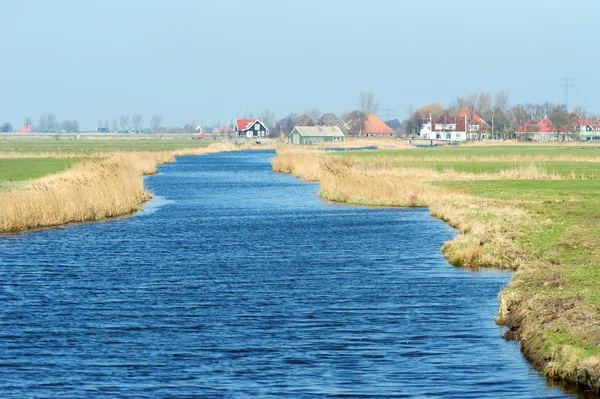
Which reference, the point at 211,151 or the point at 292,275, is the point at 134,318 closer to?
the point at 292,275

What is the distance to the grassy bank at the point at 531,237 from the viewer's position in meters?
14.8

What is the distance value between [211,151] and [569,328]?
137 meters

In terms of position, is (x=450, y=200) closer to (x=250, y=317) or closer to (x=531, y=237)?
(x=531, y=237)

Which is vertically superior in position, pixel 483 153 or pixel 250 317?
pixel 483 153

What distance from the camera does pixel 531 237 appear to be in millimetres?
27547

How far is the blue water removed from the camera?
14094 mm

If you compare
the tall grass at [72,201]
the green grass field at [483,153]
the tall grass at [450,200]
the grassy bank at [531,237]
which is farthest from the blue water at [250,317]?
the green grass field at [483,153]

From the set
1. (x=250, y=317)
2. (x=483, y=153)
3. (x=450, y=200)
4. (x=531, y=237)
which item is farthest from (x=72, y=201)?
(x=483, y=153)

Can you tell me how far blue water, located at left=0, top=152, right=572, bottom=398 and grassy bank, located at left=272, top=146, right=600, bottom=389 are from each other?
0.60m

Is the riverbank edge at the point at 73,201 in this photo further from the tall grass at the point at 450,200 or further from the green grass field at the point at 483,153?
the green grass field at the point at 483,153

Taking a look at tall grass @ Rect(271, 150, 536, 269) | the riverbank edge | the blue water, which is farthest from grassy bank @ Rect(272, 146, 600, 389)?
the riverbank edge

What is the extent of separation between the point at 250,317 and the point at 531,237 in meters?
12.2

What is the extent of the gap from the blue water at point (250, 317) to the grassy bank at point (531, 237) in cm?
60

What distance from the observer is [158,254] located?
2884 cm
